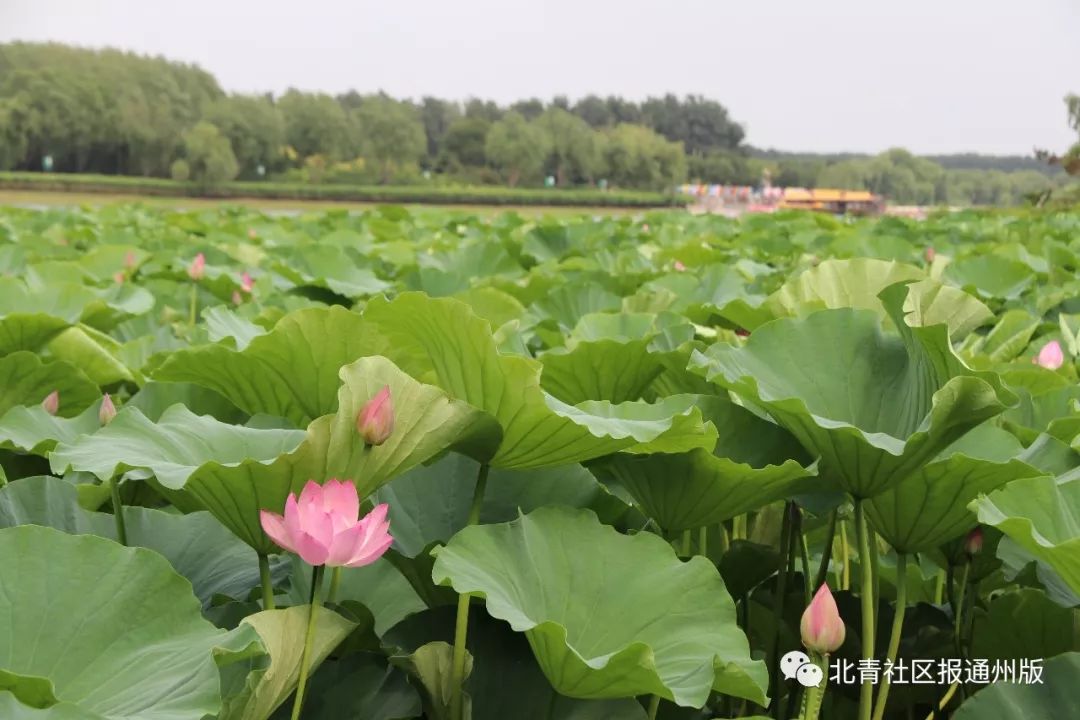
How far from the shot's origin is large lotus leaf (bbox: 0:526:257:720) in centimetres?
63

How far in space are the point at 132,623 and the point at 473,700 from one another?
0.78ft

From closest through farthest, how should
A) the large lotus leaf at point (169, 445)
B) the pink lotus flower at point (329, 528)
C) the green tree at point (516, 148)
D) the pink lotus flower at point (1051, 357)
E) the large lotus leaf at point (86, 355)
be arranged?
the pink lotus flower at point (329, 528) < the large lotus leaf at point (169, 445) < the pink lotus flower at point (1051, 357) < the large lotus leaf at point (86, 355) < the green tree at point (516, 148)

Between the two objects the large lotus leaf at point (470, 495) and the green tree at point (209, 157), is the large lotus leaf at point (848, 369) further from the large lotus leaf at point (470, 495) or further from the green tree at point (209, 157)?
the green tree at point (209, 157)

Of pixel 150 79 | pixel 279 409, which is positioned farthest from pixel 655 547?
pixel 150 79

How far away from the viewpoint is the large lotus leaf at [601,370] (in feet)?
3.63

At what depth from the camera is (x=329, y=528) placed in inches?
25.1

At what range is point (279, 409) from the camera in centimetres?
107

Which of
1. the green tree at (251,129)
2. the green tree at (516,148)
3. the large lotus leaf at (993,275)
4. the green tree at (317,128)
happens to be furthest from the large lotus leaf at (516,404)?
the green tree at (317,128)

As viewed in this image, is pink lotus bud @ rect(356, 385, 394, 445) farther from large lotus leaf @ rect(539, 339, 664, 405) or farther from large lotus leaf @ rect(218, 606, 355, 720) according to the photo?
large lotus leaf @ rect(539, 339, 664, 405)

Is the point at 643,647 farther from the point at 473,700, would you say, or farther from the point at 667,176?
the point at 667,176

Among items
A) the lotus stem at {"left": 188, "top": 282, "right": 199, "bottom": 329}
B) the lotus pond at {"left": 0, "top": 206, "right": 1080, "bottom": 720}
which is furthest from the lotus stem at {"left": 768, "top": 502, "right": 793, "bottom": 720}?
the lotus stem at {"left": 188, "top": 282, "right": 199, "bottom": 329}

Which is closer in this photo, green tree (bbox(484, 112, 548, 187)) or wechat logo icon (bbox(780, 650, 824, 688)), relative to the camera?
wechat logo icon (bbox(780, 650, 824, 688))

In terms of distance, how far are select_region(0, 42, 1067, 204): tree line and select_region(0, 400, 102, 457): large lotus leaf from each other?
29160mm

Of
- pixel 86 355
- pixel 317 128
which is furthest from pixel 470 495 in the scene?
pixel 317 128
